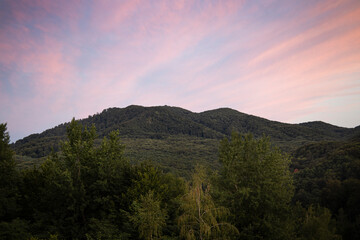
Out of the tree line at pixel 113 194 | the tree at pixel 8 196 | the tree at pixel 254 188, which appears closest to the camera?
the tree at pixel 8 196

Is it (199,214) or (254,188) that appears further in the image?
(254,188)

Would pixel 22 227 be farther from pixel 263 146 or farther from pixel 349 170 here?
pixel 349 170

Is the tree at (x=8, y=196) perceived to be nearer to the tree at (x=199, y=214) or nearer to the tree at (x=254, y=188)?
the tree at (x=199, y=214)

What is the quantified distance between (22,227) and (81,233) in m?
4.88

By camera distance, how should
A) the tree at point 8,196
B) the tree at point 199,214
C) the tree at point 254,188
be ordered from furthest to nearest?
the tree at point 254,188, the tree at point 8,196, the tree at point 199,214

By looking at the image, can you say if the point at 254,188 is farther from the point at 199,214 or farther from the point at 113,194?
the point at 113,194

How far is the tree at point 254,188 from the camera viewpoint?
18.1 m

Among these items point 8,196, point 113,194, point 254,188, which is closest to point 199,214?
point 254,188

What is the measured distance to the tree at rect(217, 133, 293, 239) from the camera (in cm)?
1806

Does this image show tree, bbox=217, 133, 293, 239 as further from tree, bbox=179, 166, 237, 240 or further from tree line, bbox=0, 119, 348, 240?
tree, bbox=179, 166, 237, 240

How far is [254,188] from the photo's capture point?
20.3 metres

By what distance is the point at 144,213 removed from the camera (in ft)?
44.5

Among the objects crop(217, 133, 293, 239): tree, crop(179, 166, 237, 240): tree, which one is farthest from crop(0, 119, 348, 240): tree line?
crop(179, 166, 237, 240): tree

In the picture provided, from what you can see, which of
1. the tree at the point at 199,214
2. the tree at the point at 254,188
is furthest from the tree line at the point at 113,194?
the tree at the point at 199,214
